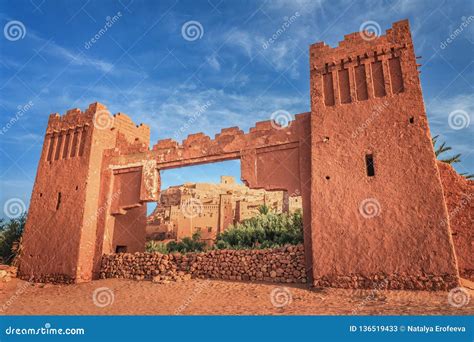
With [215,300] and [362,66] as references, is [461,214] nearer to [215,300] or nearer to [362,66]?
[362,66]

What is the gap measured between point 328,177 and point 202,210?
2743 cm

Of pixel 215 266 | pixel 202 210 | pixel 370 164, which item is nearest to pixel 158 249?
pixel 215 266

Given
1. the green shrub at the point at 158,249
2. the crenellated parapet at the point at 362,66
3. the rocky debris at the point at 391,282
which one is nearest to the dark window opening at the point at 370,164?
the crenellated parapet at the point at 362,66

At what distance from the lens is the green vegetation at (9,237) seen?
15953 mm

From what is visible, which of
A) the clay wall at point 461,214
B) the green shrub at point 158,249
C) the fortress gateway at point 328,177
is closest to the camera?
the fortress gateway at point 328,177

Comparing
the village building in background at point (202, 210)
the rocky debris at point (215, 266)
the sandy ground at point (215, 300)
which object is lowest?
the sandy ground at point (215, 300)

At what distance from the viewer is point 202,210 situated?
1449 inches

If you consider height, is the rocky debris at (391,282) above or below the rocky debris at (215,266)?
below

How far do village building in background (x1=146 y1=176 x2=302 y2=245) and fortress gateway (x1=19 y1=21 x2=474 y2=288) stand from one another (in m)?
12.3

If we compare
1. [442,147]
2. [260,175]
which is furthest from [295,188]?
[442,147]

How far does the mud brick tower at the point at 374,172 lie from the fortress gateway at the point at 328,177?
1.1 inches

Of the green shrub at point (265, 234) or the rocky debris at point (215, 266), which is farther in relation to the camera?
the green shrub at point (265, 234)

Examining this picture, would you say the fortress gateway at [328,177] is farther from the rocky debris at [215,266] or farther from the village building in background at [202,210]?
the village building in background at [202,210]

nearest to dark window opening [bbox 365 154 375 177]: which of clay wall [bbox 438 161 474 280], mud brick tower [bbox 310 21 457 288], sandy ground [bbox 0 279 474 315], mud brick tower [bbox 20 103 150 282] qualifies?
mud brick tower [bbox 310 21 457 288]
